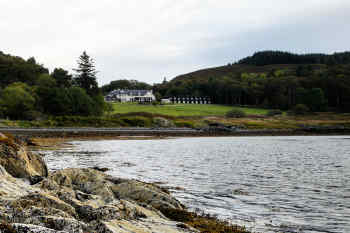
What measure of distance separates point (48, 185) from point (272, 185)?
13.8 m

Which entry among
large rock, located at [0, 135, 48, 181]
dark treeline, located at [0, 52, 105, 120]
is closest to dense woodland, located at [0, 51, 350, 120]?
dark treeline, located at [0, 52, 105, 120]

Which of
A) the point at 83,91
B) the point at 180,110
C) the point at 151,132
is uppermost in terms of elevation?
the point at 83,91

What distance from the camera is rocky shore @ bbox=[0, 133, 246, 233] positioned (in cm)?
754

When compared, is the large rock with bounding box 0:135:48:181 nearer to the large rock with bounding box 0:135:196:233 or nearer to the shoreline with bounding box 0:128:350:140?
the large rock with bounding box 0:135:196:233

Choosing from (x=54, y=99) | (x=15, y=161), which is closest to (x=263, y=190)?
(x=15, y=161)

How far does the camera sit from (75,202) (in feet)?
35.6

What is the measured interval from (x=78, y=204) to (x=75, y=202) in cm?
24

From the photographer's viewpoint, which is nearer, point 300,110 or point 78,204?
point 78,204

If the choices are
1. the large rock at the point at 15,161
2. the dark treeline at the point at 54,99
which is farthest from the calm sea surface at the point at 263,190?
the dark treeline at the point at 54,99

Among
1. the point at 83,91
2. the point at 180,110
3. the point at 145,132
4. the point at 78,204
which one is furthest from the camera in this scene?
the point at 180,110

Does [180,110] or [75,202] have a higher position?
[180,110]

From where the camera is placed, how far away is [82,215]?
1005 centimetres

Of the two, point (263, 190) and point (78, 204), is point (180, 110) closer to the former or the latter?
point (263, 190)

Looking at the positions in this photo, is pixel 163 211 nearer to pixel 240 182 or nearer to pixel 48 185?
pixel 48 185
